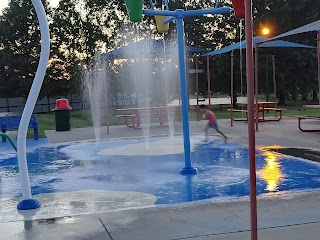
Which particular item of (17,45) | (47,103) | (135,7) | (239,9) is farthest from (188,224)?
(47,103)

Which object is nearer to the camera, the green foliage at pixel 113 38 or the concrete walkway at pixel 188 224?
the concrete walkway at pixel 188 224

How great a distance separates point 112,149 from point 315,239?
6.64 m

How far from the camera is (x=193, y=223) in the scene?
4137 millimetres

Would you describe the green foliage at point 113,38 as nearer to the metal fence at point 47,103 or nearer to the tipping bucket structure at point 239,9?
the metal fence at point 47,103

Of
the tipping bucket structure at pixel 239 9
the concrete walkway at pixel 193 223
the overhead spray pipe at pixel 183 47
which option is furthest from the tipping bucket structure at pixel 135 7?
the concrete walkway at pixel 193 223

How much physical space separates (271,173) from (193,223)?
2811 millimetres

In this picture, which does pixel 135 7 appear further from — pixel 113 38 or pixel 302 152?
pixel 113 38

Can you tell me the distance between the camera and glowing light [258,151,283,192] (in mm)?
5758

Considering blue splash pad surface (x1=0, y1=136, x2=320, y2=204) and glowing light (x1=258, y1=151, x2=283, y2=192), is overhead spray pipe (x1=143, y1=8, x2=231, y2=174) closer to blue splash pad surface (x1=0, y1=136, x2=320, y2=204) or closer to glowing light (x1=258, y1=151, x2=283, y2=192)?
blue splash pad surface (x1=0, y1=136, x2=320, y2=204)

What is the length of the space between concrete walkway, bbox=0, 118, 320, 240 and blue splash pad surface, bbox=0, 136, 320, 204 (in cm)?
51

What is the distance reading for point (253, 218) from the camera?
2539 mm

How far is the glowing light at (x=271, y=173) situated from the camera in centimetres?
576


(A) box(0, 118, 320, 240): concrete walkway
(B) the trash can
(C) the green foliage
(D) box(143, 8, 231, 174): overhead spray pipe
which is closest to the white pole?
(A) box(0, 118, 320, 240): concrete walkway

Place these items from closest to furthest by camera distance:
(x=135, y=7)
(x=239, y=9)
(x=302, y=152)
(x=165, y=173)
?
(x=239, y=9)
(x=135, y=7)
(x=165, y=173)
(x=302, y=152)
